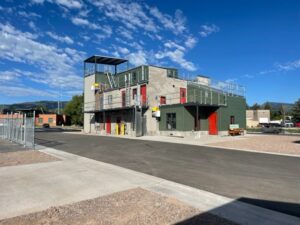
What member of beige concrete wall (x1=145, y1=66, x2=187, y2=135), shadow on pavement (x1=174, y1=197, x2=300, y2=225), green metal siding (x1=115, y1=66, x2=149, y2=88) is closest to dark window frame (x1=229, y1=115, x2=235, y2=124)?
beige concrete wall (x1=145, y1=66, x2=187, y2=135)

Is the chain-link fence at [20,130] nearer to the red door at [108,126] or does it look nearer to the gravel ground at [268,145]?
the gravel ground at [268,145]

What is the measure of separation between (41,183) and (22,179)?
Result: 91 cm

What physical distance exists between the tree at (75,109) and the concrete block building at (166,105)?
36.7m

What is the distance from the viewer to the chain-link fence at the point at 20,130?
1594 centimetres

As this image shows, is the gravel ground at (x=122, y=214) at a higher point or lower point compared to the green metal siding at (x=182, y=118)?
lower

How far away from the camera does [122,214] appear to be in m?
4.82

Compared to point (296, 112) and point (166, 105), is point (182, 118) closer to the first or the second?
point (166, 105)

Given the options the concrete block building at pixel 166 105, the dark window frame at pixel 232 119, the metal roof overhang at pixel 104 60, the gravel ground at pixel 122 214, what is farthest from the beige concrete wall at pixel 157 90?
the gravel ground at pixel 122 214

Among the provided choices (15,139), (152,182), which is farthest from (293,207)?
(15,139)

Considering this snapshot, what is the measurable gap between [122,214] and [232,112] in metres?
27.0

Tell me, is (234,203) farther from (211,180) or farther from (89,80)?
(89,80)

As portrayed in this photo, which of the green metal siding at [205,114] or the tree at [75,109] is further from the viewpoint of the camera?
the tree at [75,109]

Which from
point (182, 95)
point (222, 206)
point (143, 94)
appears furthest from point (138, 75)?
point (222, 206)

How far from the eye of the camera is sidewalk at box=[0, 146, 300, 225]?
4957mm
